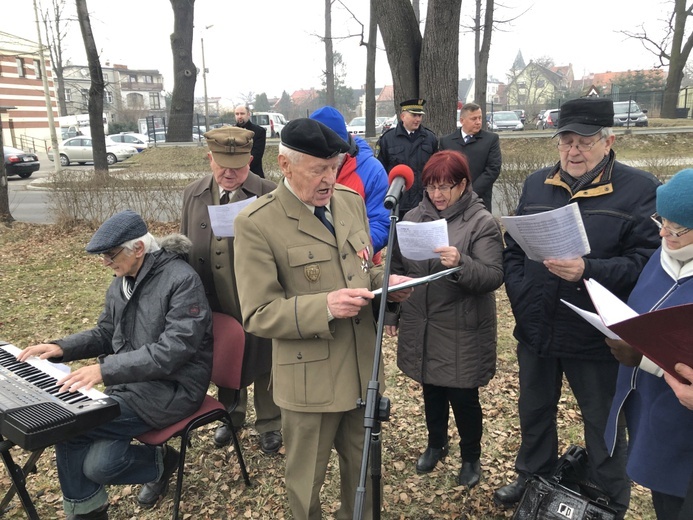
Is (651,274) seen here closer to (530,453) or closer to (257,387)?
(530,453)

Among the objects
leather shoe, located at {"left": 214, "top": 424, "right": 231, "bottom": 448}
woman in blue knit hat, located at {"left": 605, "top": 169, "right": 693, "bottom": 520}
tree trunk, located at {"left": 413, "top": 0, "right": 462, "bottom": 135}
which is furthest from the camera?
tree trunk, located at {"left": 413, "top": 0, "right": 462, "bottom": 135}

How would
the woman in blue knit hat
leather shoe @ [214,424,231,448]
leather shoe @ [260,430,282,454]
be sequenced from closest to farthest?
the woman in blue knit hat → leather shoe @ [260,430,282,454] → leather shoe @ [214,424,231,448]

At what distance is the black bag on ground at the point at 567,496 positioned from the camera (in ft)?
8.14

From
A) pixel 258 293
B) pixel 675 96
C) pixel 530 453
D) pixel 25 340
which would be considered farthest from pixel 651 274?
pixel 675 96

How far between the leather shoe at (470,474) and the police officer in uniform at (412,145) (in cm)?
345

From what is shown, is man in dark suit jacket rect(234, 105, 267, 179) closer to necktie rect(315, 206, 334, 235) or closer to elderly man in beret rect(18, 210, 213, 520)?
elderly man in beret rect(18, 210, 213, 520)

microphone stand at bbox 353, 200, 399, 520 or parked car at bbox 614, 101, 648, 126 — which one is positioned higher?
parked car at bbox 614, 101, 648, 126

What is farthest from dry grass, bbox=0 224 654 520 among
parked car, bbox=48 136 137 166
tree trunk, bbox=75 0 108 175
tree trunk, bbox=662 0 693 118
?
tree trunk, bbox=662 0 693 118

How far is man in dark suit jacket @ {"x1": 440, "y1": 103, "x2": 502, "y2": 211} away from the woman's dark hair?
364cm

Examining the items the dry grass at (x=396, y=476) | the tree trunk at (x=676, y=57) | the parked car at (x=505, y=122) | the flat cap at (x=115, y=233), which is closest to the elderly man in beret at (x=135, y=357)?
the flat cap at (x=115, y=233)

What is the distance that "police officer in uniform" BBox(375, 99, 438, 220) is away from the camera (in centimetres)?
625

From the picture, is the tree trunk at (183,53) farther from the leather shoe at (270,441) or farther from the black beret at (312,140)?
the black beret at (312,140)

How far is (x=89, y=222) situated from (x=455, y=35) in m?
7.23

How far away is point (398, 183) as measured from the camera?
7.15ft
